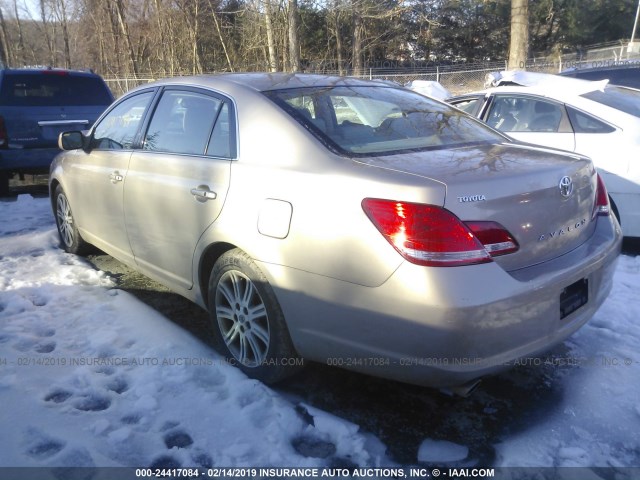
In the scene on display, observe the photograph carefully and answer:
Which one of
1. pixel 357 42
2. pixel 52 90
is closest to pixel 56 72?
pixel 52 90

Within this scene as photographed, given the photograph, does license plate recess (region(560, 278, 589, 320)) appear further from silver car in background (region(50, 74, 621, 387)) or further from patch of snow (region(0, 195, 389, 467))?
patch of snow (region(0, 195, 389, 467))

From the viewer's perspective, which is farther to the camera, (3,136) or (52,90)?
(52,90)

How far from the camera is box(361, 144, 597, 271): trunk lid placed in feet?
7.70

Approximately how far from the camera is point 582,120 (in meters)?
5.36

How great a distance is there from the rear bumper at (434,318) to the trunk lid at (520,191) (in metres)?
0.11

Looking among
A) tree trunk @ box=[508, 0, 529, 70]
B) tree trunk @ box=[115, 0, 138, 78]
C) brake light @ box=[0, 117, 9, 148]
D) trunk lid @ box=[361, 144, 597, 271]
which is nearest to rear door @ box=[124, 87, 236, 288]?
trunk lid @ box=[361, 144, 597, 271]

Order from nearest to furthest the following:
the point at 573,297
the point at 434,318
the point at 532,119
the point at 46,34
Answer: the point at 434,318, the point at 573,297, the point at 532,119, the point at 46,34

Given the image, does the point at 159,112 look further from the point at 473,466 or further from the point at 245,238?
the point at 473,466

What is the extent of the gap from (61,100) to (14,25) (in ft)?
161

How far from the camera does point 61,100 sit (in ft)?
26.5

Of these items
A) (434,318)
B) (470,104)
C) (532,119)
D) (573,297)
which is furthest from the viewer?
(470,104)

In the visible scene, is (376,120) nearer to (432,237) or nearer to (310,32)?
(432,237)

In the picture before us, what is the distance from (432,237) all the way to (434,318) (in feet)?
1.06

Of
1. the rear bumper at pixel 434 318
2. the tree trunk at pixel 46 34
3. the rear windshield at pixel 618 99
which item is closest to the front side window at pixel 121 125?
the rear bumper at pixel 434 318
